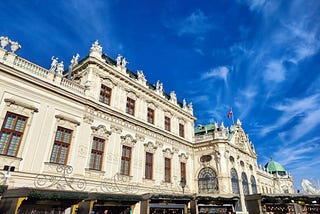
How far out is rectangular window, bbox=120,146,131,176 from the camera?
67.3ft

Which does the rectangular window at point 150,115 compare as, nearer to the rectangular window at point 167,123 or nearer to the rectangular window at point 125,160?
the rectangular window at point 167,123

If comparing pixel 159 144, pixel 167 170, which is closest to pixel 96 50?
pixel 159 144

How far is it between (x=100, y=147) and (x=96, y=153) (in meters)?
0.65

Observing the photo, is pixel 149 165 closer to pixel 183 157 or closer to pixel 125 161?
pixel 125 161

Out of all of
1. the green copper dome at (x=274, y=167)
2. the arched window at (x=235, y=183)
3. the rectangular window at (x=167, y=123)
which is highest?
the green copper dome at (x=274, y=167)

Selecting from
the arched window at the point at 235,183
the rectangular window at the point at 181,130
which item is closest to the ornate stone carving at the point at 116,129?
the rectangular window at the point at 181,130

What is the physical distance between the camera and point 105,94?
69.3ft

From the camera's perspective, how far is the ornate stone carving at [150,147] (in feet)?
76.4

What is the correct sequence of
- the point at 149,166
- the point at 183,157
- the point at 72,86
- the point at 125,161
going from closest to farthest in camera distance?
the point at 72,86 → the point at 125,161 → the point at 149,166 → the point at 183,157

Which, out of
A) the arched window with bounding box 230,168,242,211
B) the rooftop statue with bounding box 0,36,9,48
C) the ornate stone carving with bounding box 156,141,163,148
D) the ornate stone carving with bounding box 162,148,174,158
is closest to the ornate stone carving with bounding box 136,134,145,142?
the ornate stone carving with bounding box 156,141,163,148

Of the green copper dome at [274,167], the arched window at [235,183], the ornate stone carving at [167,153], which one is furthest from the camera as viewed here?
the green copper dome at [274,167]

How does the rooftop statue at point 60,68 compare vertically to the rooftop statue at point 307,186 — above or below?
above

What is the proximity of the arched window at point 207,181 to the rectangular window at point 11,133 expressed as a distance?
2192cm

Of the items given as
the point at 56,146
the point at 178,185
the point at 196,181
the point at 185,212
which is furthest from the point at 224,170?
the point at 56,146
